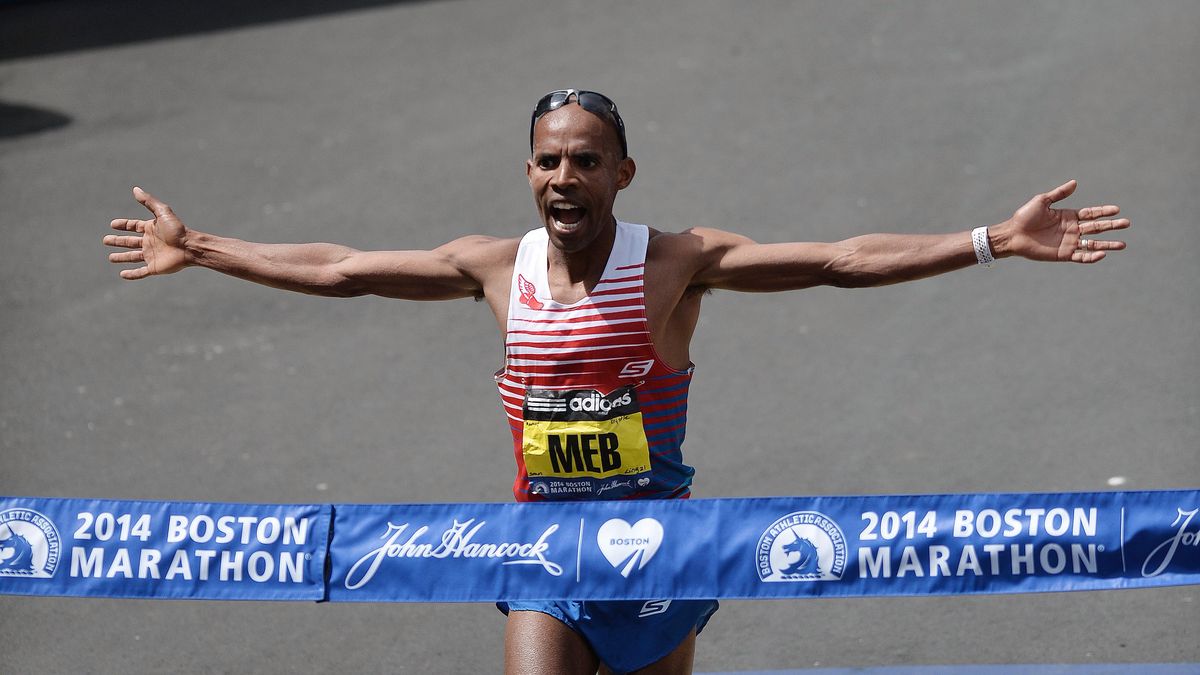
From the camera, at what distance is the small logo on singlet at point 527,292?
4473 millimetres

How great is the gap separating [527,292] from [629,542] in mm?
854

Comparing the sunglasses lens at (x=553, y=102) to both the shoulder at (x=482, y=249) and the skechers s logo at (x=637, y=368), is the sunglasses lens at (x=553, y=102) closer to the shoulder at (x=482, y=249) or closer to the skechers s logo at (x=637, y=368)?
the shoulder at (x=482, y=249)

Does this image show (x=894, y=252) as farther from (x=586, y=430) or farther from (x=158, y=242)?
(x=158, y=242)

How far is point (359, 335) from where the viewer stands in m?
9.35

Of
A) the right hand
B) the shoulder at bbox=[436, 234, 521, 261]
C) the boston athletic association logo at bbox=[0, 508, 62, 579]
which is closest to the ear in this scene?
the shoulder at bbox=[436, 234, 521, 261]

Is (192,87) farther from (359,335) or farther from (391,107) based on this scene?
(359,335)

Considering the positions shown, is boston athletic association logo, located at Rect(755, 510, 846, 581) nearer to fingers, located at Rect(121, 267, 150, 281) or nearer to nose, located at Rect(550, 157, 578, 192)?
nose, located at Rect(550, 157, 578, 192)

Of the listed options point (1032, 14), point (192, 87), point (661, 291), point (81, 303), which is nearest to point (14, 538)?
Result: point (661, 291)

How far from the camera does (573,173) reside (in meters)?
4.32

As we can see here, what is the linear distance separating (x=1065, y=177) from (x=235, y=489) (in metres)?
6.30

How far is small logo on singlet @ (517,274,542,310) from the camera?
447 cm

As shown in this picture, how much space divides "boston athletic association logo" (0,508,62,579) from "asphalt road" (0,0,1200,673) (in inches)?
74.8

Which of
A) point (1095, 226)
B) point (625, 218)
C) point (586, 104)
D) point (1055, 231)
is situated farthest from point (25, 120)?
point (1095, 226)

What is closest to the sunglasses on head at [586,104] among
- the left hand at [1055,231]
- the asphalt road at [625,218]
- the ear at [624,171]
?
the ear at [624,171]
